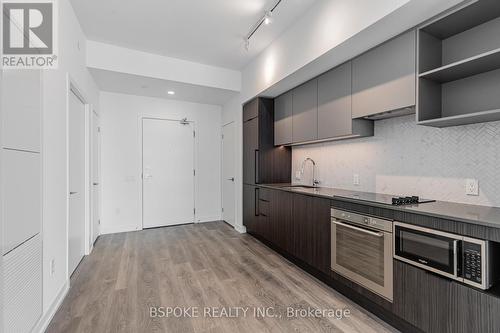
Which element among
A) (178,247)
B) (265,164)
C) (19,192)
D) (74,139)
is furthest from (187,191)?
(19,192)

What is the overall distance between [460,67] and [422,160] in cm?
84

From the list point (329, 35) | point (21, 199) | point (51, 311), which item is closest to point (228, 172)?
point (329, 35)

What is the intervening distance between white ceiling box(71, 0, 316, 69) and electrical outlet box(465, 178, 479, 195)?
2253 millimetres

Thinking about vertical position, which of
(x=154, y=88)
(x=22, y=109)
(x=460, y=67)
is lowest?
(x=22, y=109)

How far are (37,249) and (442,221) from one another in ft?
9.36

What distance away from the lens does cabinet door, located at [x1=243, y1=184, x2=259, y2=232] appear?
13.3 ft

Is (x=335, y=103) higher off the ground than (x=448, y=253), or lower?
higher

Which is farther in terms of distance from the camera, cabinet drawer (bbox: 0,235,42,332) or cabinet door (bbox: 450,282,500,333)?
cabinet drawer (bbox: 0,235,42,332)

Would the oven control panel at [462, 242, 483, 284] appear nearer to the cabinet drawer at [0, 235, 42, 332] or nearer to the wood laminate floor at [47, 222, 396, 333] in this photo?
the wood laminate floor at [47, 222, 396, 333]

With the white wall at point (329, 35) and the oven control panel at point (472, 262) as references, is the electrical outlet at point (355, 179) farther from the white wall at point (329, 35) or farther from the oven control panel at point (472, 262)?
the oven control panel at point (472, 262)

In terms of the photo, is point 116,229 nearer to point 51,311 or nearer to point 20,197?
point 51,311

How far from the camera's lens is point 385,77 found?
85.1 inches

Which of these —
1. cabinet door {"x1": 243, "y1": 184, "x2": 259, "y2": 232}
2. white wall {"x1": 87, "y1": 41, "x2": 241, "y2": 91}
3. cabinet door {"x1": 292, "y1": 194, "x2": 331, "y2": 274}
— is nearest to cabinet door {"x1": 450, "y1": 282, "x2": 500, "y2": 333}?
cabinet door {"x1": 292, "y1": 194, "x2": 331, "y2": 274}

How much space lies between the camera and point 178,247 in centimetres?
Result: 379
